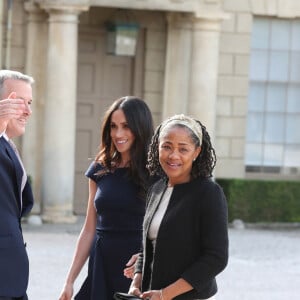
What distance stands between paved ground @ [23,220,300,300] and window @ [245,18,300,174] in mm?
1443

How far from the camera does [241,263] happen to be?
1431 centimetres

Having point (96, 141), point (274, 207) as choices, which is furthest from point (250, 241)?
point (96, 141)

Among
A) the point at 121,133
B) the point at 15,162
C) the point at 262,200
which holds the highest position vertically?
the point at 121,133

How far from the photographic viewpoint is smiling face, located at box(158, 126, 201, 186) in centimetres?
555

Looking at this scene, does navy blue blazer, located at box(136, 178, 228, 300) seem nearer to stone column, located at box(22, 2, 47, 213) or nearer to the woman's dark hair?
the woman's dark hair

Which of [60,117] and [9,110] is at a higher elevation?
[9,110]

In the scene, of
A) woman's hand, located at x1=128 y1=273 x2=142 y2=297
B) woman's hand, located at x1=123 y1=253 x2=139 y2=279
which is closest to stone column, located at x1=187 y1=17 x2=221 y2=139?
woman's hand, located at x1=123 y1=253 x2=139 y2=279

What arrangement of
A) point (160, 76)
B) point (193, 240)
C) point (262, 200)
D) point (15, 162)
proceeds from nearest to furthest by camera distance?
1. point (193, 240)
2. point (15, 162)
3. point (262, 200)
4. point (160, 76)

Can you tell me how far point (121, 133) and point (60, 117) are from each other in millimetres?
10543

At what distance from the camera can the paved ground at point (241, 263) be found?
1196 cm

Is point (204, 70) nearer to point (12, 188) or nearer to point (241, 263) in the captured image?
point (241, 263)

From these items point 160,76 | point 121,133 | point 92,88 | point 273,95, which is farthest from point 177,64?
point 121,133

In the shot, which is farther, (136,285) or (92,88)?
(92,88)

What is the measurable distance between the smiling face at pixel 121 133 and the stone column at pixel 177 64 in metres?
11.4
